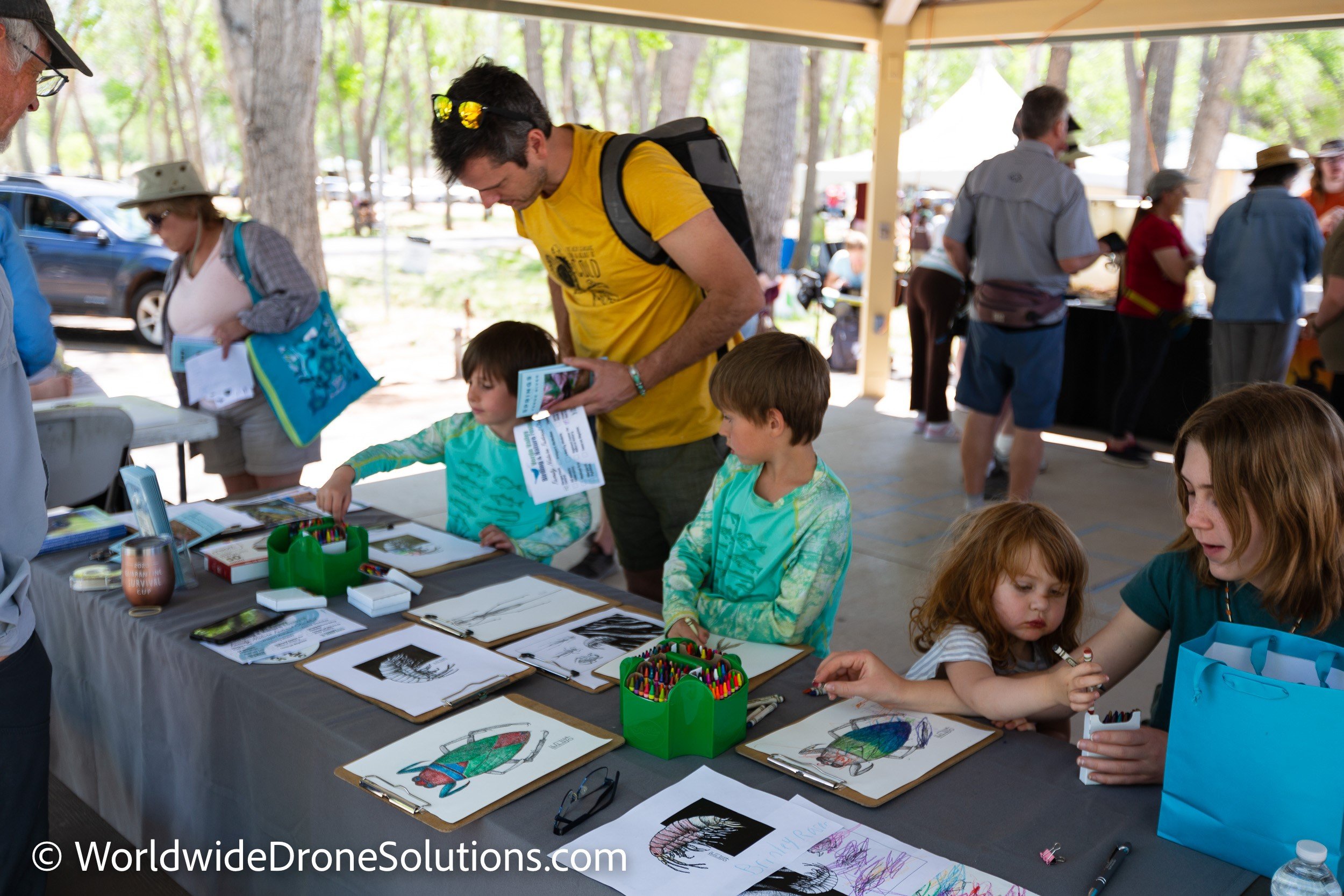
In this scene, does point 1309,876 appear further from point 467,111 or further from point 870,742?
point 467,111

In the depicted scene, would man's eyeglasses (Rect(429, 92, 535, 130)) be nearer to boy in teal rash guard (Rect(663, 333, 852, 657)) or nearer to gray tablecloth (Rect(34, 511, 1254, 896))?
boy in teal rash guard (Rect(663, 333, 852, 657))

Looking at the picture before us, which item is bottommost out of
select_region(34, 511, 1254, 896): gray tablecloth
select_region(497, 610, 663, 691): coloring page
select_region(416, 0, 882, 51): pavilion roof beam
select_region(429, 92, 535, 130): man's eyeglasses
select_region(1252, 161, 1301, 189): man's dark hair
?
select_region(34, 511, 1254, 896): gray tablecloth

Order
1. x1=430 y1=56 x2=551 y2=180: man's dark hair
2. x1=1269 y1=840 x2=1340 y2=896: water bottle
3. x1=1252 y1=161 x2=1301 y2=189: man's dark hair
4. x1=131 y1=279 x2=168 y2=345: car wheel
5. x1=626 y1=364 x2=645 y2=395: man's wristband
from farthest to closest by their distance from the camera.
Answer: x1=131 y1=279 x2=168 y2=345: car wheel
x1=1252 y1=161 x2=1301 y2=189: man's dark hair
x1=626 y1=364 x2=645 y2=395: man's wristband
x1=430 y1=56 x2=551 y2=180: man's dark hair
x1=1269 y1=840 x2=1340 y2=896: water bottle

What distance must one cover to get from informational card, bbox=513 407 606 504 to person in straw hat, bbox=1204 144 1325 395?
4071mm

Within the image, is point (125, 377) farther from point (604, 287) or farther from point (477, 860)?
point (477, 860)

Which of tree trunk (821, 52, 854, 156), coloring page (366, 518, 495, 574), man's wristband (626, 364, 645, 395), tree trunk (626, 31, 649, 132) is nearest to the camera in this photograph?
coloring page (366, 518, 495, 574)

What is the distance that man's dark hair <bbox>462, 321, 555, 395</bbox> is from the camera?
2.51 metres

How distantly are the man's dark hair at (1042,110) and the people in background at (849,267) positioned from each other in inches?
198

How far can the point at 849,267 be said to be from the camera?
9.91m

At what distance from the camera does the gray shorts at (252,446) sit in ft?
12.1

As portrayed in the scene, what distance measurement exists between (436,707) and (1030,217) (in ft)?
12.8

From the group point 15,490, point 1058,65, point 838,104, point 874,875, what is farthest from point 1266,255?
point 838,104

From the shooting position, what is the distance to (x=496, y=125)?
2230 millimetres

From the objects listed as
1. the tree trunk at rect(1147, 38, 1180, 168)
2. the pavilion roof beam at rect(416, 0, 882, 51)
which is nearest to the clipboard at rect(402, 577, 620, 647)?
the pavilion roof beam at rect(416, 0, 882, 51)
